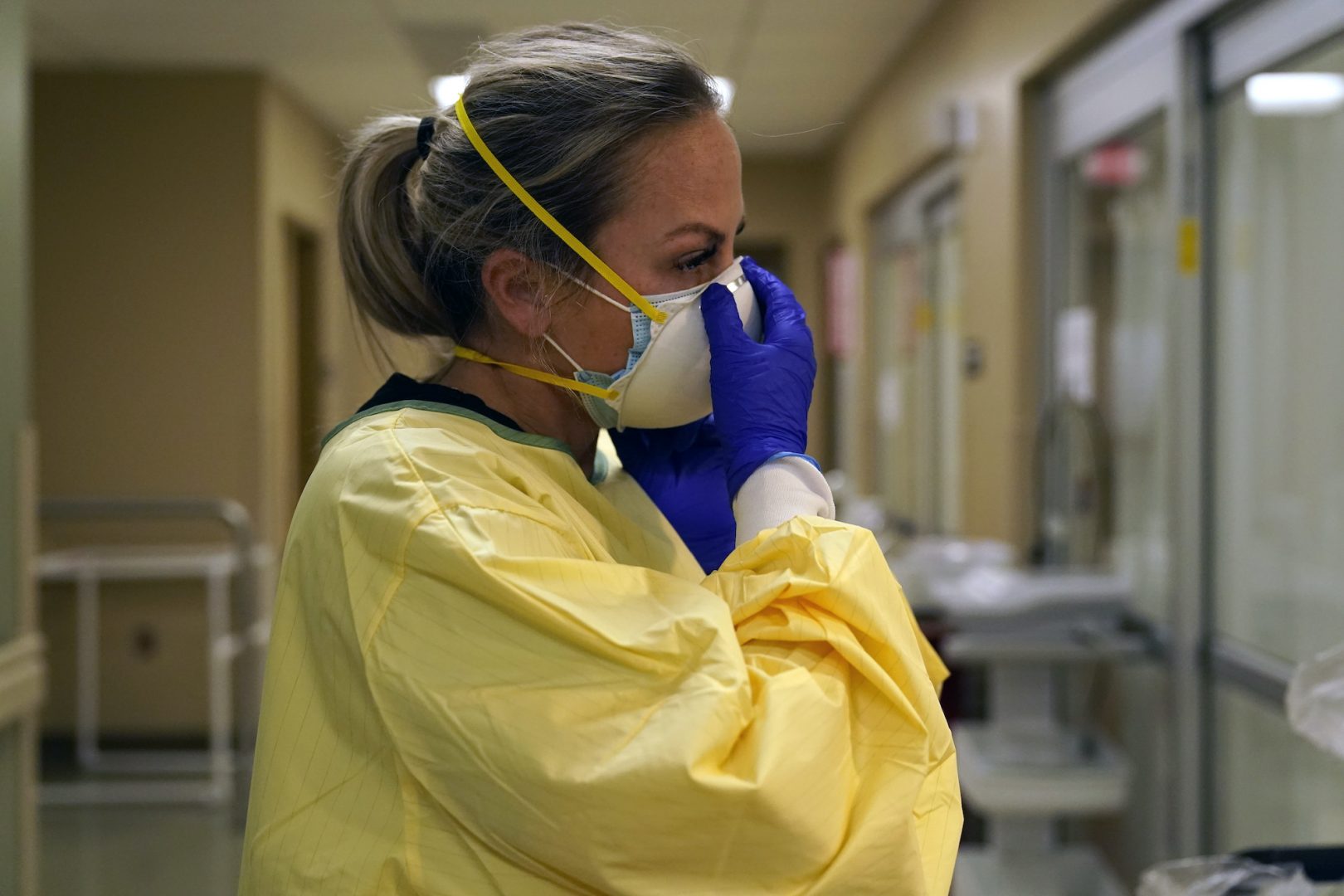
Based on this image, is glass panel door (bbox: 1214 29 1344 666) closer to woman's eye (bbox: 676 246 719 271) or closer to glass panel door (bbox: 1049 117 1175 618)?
glass panel door (bbox: 1049 117 1175 618)

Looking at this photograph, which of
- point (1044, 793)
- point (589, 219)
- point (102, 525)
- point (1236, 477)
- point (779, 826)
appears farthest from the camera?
point (102, 525)

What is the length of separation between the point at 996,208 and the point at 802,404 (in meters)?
2.88

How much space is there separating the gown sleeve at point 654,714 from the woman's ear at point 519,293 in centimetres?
25

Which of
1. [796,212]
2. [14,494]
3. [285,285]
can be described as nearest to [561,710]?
[14,494]

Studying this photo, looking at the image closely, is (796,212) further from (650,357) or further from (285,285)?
(650,357)

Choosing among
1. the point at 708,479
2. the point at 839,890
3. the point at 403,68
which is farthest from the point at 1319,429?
the point at 403,68

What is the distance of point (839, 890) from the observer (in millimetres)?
830

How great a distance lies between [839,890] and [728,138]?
615 mm

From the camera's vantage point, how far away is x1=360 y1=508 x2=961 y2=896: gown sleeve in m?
0.80

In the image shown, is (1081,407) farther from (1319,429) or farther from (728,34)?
(728,34)

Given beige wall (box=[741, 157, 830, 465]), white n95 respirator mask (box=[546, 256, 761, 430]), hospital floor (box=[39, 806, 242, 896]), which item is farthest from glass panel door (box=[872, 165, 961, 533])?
white n95 respirator mask (box=[546, 256, 761, 430])

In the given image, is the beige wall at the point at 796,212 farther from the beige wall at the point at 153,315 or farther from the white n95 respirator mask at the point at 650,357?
the white n95 respirator mask at the point at 650,357

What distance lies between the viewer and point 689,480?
128 cm

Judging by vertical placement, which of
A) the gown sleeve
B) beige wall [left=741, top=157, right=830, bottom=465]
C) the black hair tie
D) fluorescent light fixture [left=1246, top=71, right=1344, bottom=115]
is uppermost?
beige wall [left=741, top=157, right=830, bottom=465]
